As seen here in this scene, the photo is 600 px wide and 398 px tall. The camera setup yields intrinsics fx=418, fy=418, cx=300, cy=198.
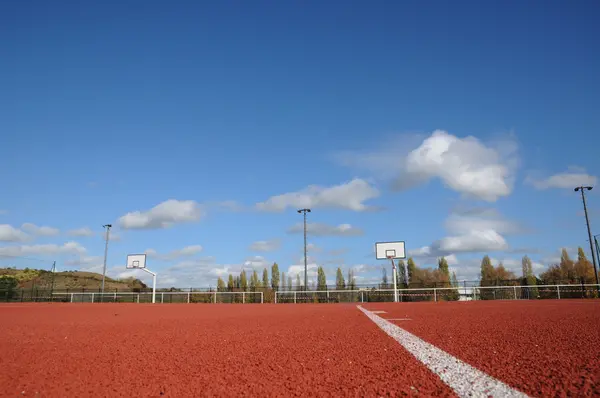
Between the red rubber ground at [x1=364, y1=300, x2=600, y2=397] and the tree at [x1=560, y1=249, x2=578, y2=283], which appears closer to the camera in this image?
the red rubber ground at [x1=364, y1=300, x2=600, y2=397]

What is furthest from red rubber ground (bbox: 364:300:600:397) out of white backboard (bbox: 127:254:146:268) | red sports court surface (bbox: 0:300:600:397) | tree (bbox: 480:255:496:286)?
tree (bbox: 480:255:496:286)

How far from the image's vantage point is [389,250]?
2642cm

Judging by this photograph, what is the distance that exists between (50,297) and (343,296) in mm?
27354

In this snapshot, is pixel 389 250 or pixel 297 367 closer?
pixel 297 367

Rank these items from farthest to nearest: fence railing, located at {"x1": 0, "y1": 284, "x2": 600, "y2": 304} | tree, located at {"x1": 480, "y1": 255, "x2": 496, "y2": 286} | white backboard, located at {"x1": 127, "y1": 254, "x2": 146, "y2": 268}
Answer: tree, located at {"x1": 480, "y1": 255, "x2": 496, "y2": 286} → white backboard, located at {"x1": 127, "y1": 254, "x2": 146, "y2": 268} → fence railing, located at {"x1": 0, "y1": 284, "x2": 600, "y2": 304}

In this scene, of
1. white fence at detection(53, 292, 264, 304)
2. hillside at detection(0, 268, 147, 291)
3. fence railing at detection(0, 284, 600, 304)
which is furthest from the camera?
hillside at detection(0, 268, 147, 291)

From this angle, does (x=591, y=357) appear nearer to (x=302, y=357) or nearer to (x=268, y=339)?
(x=302, y=357)

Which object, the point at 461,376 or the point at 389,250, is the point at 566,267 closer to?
the point at 389,250

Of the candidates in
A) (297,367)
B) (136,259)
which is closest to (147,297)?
(136,259)

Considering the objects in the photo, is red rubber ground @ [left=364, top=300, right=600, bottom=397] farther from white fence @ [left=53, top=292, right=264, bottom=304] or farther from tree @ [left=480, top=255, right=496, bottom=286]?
tree @ [left=480, top=255, right=496, bottom=286]

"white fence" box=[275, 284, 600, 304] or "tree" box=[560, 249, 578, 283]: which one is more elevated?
"tree" box=[560, 249, 578, 283]

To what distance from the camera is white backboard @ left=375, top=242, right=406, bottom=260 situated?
26.1 meters

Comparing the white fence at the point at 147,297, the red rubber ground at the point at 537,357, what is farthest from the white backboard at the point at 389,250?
the red rubber ground at the point at 537,357

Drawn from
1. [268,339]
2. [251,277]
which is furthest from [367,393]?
[251,277]
